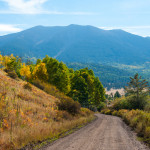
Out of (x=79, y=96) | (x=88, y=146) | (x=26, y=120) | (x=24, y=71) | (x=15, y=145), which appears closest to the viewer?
(x=15, y=145)

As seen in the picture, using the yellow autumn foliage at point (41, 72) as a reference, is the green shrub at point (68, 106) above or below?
below

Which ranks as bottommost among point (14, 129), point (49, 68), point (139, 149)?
point (139, 149)

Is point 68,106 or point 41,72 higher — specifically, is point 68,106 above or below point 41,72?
below

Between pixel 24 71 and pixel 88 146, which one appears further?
pixel 24 71

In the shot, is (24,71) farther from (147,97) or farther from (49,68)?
(147,97)

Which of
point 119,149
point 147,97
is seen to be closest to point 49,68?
point 147,97

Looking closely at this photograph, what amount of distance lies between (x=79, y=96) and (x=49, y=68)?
1106 cm

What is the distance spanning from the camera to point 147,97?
1553 inches

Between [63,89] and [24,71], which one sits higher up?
[24,71]

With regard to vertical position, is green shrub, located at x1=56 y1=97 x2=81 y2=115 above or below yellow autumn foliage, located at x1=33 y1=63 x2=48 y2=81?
below

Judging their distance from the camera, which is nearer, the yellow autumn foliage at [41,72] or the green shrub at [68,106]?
the green shrub at [68,106]

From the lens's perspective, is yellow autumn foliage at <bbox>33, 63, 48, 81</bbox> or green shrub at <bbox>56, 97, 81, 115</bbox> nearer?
green shrub at <bbox>56, 97, 81, 115</bbox>

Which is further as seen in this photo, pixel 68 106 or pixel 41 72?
pixel 41 72

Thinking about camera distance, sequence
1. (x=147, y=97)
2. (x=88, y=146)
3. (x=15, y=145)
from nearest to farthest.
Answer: (x=15, y=145)
(x=88, y=146)
(x=147, y=97)
